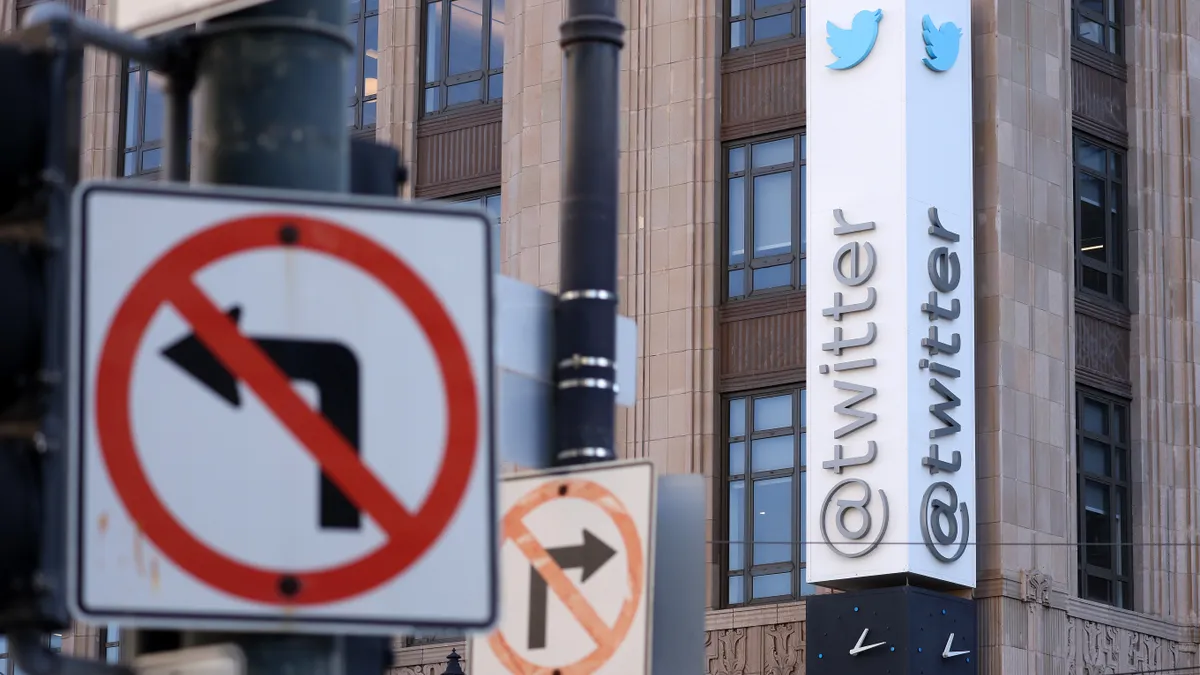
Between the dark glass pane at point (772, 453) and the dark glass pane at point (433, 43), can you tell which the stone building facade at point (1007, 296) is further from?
the dark glass pane at point (433, 43)

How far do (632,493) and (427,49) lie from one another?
3250 cm

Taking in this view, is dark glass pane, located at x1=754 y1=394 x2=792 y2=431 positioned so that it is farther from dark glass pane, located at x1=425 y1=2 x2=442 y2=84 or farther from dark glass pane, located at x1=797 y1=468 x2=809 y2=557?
dark glass pane, located at x1=425 y1=2 x2=442 y2=84

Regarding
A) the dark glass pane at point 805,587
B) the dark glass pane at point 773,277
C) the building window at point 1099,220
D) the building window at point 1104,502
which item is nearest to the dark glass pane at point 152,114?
the dark glass pane at point 773,277

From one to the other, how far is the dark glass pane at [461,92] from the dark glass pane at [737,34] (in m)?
5.57

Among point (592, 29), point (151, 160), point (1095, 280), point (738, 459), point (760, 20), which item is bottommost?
point (738, 459)

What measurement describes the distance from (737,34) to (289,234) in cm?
3216

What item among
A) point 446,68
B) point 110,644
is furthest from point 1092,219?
point 110,644

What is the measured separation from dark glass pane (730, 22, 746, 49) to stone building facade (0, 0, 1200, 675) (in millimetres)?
23

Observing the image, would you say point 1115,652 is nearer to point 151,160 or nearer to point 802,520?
point 802,520

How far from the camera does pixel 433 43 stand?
39.6 meters

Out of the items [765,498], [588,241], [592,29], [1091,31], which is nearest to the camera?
[588,241]

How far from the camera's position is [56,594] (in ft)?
12.5

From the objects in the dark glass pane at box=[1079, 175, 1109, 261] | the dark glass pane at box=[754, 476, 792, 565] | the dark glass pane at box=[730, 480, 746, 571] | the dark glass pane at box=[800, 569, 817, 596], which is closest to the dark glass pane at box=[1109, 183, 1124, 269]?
the dark glass pane at box=[1079, 175, 1109, 261]

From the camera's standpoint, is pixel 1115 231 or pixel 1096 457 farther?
pixel 1115 231
